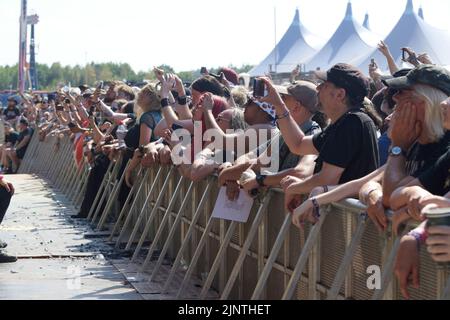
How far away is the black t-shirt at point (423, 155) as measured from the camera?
5.98m

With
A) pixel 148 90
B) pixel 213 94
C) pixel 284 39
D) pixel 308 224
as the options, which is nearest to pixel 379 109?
pixel 308 224

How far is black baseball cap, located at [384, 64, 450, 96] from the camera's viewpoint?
6.12 m

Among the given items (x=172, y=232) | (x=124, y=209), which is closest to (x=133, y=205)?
(x=124, y=209)

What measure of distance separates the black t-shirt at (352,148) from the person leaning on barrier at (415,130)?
887 mm

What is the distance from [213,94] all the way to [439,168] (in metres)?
6.02

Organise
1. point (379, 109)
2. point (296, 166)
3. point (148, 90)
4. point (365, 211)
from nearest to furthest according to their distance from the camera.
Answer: point (365, 211) < point (296, 166) < point (379, 109) < point (148, 90)

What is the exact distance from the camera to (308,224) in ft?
24.4

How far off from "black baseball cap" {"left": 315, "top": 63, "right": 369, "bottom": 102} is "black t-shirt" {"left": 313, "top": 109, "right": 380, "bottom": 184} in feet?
1.40

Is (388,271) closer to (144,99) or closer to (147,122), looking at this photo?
(147,122)

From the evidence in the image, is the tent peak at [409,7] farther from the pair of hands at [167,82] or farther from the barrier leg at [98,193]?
the pair of hands at [167,82]

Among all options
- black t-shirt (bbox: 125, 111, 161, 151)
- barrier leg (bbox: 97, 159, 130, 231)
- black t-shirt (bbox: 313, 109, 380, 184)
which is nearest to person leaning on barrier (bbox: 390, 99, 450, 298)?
black t-shirt (bbox: 313, 109, 380, 184)

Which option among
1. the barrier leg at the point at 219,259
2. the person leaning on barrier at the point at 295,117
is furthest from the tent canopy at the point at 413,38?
the person leaning on barrier at the point at 295,117

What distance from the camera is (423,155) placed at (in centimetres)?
612
